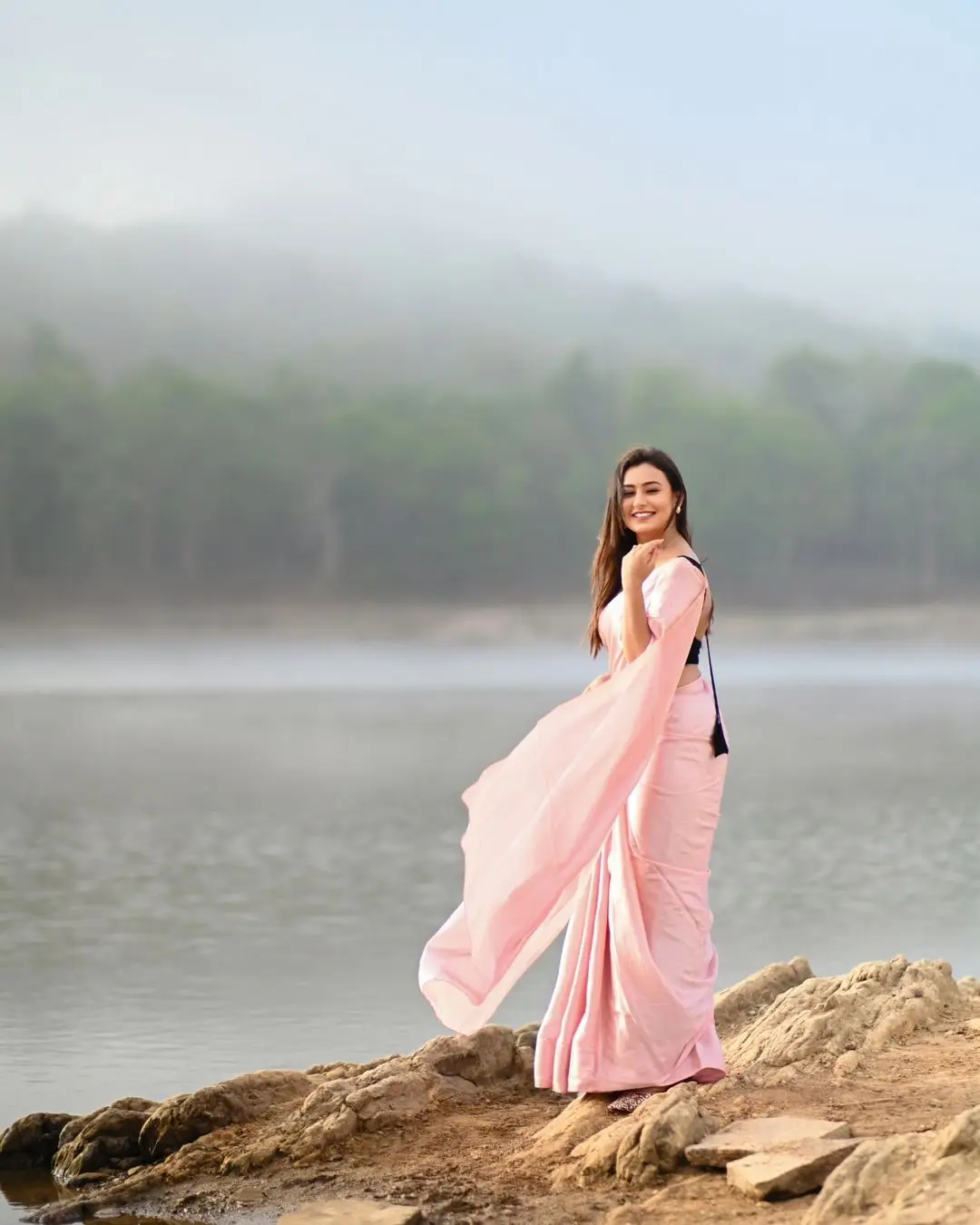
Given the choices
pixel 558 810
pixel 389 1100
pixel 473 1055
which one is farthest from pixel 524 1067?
pixel 558 810

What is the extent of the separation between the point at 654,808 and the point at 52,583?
4177cm

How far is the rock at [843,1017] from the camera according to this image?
3.96 m

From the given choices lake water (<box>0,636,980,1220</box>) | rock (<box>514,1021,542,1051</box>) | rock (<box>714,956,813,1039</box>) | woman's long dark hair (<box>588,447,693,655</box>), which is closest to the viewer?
woman's long dark hair (<box>588,447,693,655</box>)

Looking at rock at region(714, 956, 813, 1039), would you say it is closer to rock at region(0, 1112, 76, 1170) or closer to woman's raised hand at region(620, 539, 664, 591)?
woman's raised hand at region(620, 539, 664, 591)

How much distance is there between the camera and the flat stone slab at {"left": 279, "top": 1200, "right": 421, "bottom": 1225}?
3020 mm

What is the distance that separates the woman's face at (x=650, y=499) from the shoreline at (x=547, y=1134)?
3.93 ft

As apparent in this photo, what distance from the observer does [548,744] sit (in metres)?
3.65

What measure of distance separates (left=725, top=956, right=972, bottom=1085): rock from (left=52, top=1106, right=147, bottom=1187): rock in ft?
4.69

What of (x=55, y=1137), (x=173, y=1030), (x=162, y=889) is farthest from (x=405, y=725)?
(x=55, y=1137)

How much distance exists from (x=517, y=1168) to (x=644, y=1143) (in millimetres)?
312

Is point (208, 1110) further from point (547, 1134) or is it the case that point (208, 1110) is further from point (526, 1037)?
point (526, 1037)

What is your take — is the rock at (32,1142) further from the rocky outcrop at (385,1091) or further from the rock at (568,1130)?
the rock at (568,1130)

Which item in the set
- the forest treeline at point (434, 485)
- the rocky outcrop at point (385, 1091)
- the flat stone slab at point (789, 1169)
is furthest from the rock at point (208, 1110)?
the forest treeline at point (434, 485)

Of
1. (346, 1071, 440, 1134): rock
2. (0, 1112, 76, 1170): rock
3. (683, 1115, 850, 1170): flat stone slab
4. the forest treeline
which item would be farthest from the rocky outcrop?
the forest treeline
